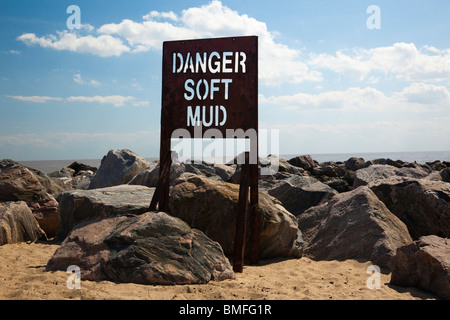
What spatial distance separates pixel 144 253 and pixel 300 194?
3822 millimetres

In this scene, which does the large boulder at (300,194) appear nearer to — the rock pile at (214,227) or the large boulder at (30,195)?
the rock pile at (214,227)

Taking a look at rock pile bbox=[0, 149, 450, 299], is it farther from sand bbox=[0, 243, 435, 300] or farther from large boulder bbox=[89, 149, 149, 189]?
large boulder bbox=[89, 149, 149, 189]

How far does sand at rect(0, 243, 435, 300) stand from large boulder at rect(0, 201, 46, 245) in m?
1.09

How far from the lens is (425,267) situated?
4238 mm

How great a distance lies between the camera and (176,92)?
6113 mm

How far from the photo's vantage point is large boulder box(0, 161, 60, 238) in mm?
7176

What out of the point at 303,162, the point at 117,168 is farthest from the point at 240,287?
the point at 303,162

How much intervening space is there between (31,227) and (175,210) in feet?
8.51

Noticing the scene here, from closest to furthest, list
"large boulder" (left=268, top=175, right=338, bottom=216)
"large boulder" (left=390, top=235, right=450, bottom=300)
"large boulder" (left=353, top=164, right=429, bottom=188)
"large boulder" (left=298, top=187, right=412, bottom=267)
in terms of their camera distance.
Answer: "large boulder" (left=390, top=235, right=450, bottom=300)
"large boulder" (left=298, top=187, right=412, bottom=267)
"large boulder" (left=268, top=175, right=338, bottom=216)
"large boulder" (left=353, top=164, right=429, bottom=188)

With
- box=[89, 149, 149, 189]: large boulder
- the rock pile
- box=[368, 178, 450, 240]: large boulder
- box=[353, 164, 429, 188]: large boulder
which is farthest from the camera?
box=[89, 149, 149, 189]: large boulder

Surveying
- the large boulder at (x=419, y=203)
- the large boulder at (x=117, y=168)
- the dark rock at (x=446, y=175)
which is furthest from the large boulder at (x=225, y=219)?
the dark rock at (x=446, y=175)

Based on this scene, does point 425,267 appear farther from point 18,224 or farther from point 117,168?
point 117,168

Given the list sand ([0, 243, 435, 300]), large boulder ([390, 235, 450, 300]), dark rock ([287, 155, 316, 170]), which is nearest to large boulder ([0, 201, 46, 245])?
sand ([0, 243, 435, 300])

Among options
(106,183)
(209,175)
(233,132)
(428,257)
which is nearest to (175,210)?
(233,132)
